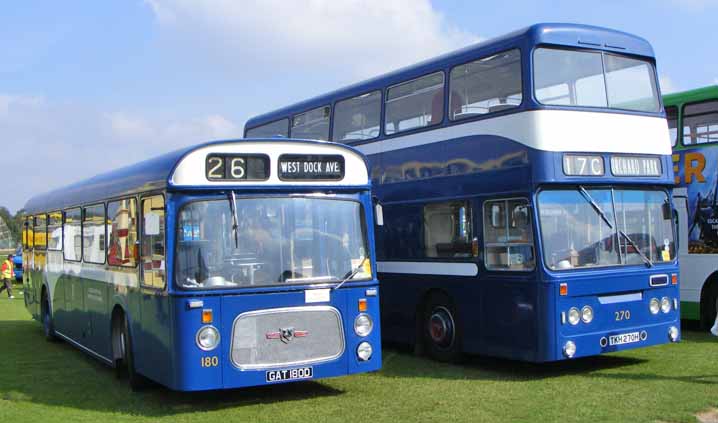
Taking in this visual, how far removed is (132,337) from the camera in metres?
10.8

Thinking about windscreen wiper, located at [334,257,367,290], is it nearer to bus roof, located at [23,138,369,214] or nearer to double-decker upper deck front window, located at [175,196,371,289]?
double-decker upper deck front window, located at [175,196,371,289]

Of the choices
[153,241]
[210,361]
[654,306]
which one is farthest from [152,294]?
[654,306]

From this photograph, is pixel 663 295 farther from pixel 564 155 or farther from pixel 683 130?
pixel 683 130

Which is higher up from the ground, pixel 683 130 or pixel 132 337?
pixel 683 130

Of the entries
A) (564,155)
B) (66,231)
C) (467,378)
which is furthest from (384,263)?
(66,231)

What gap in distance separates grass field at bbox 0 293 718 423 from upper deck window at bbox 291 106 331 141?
4.50 metres

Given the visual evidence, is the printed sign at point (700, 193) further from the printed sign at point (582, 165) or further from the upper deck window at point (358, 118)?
the upper deck window at point (358, 118)

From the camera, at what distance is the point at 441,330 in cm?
1285

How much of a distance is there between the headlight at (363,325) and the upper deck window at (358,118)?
4.85 meters

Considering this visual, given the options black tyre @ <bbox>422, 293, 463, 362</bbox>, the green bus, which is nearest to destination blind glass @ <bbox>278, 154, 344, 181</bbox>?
black tyre @ <bbox>422, 293, 463, 362</bbox>

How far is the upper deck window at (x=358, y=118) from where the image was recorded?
1434 centimetres

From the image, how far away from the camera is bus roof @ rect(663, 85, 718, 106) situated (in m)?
15.1

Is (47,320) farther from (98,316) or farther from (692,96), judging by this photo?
(692,96)

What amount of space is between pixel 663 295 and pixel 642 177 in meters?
1.66
